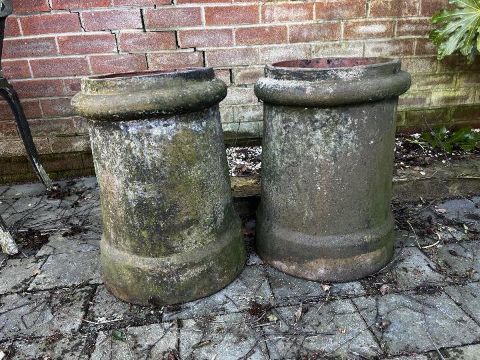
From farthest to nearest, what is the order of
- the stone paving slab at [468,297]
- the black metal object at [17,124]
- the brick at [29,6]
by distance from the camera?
1. the brick at [29,6]
2. the black metal object at [17,124]
3. the stone paving slab at [468,297]

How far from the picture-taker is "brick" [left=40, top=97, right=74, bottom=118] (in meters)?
3.19

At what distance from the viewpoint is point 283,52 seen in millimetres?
3135

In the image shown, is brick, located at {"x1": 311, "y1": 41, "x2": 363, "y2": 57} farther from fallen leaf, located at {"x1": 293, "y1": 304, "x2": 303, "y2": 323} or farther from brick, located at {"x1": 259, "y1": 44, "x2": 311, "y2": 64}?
fallen leaf, located at {"x1": 293, "y1": 304, "x2": 303, "y2": 323}

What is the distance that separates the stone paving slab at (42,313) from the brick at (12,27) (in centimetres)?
196

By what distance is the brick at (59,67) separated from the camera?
3076 millimetres

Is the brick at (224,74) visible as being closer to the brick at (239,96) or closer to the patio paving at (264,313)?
the brick at (239,96)

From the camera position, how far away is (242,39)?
3.07 m

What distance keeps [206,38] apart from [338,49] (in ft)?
3.39

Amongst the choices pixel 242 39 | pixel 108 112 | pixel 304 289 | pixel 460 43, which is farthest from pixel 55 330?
pixel 460 43

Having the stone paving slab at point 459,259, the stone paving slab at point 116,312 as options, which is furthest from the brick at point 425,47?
the stone paving slab at point 116,312

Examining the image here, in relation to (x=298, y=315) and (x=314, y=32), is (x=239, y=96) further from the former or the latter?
(x=298, y=315)

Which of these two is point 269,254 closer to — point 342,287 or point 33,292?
point 342,287

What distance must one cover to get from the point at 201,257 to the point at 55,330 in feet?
2.44

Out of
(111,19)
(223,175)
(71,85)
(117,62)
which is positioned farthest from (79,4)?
(223,175)
